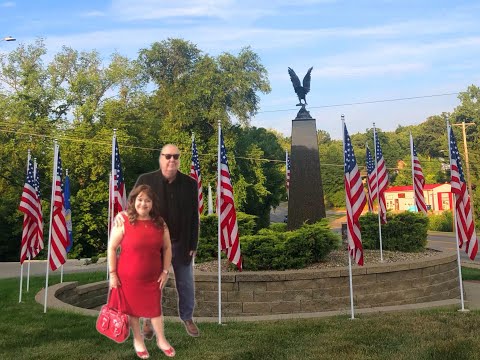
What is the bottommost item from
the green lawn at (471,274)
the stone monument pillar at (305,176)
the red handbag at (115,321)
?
the green lawn at (471,274)

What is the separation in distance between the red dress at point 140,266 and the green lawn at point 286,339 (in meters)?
2.14

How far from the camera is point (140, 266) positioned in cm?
186

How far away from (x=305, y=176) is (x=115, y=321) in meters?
11.3

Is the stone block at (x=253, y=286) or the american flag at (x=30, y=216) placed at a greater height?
the american flag at (x=30, y=216)

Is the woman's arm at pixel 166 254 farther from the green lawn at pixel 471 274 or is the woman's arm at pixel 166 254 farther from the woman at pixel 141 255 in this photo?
the green lawn at pixel 471 274

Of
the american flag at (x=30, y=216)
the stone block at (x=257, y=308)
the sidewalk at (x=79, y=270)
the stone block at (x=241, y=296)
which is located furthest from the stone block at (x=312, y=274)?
the american flag at (x=30, y=216)

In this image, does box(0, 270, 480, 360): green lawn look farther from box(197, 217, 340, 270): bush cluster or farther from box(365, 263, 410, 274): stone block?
box(197, 217, 340, 270): bush cluster

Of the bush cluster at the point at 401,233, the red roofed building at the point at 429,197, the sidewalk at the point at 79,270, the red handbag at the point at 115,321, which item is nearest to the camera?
the red handbag at the point at 115,321

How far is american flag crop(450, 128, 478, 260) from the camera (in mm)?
8906

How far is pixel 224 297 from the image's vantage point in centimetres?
995

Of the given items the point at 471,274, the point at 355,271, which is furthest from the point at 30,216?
the point at 471,274

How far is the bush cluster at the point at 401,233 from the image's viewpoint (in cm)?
1427

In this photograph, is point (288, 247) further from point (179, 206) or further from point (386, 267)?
point (179, 206)

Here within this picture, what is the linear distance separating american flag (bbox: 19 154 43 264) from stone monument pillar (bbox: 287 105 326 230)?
21.2 ft
